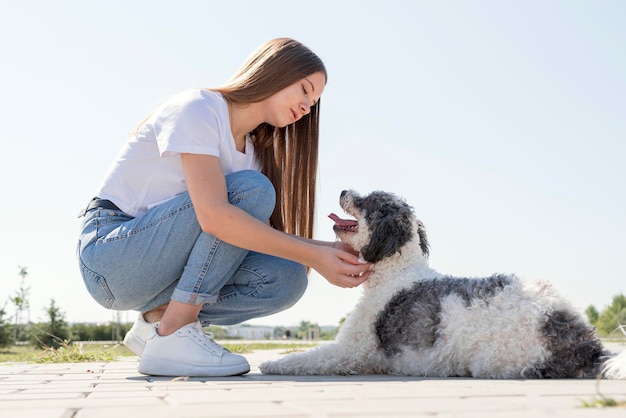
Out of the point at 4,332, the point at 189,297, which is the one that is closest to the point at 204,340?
the point at 189,297

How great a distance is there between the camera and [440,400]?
2.39 meters

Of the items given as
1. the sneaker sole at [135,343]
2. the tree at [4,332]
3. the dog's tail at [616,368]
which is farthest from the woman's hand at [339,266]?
the tree at [4,332]

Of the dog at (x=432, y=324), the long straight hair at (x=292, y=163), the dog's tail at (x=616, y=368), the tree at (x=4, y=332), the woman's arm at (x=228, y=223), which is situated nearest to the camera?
the dog's tail at (x=616, y=368)

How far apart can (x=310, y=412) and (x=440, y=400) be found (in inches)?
21.5

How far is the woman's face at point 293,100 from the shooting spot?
176 inches

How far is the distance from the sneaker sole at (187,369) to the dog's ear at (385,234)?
112cm

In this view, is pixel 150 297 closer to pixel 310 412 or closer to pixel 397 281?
pixel 397 281

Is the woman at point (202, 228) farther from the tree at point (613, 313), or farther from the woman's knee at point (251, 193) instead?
the tree at point (613, 313)

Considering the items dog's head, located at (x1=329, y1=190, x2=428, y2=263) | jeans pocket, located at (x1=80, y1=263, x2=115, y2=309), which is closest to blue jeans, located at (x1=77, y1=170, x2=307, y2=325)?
jeans pocket, located at (x1=80, y1=263, x2=115, y2=309)

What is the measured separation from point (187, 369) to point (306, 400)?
5.65ft

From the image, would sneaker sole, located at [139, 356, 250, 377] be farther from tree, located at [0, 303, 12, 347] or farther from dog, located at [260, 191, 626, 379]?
tree, located at [0, 303, 12, 347]

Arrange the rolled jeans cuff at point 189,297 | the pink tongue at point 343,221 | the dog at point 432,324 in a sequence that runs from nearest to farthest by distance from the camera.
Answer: the dog at point 432,324
the rolled jeans cuff at point 189,297
the pink tongue at point 343,221

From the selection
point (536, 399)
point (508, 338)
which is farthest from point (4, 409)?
point (508, 338)

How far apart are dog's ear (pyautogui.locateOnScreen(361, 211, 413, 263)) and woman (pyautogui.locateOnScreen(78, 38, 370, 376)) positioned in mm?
140
